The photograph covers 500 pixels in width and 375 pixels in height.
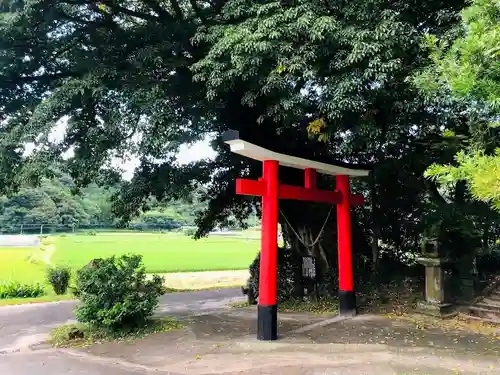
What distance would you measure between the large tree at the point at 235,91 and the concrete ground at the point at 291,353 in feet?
8.58

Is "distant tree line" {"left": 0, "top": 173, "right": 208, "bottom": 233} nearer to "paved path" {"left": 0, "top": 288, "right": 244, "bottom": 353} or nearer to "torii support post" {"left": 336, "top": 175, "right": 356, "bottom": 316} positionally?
"paved path" {"left": 0, "top": 288, "right": 244, "bottom": 353}

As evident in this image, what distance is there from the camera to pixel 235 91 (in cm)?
786

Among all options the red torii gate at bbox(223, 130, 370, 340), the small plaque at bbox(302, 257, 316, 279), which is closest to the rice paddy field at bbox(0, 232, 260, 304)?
the small plaque at bbox(302, 257, 316, 279)

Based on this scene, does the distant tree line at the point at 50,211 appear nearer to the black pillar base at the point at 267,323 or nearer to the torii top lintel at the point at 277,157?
the torii top lintel at the point at 277,157

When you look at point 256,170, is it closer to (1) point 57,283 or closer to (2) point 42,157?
(2) point 42,157

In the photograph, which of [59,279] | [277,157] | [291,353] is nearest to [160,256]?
[59,279]

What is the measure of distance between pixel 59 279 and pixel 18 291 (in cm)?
119

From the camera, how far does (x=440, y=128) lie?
7.00 metres

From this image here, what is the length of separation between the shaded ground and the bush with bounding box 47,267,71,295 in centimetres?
659

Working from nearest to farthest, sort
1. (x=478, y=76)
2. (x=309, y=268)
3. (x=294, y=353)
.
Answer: (x=478, y=76) < (x=294, y=353) < (x=309, y=268)

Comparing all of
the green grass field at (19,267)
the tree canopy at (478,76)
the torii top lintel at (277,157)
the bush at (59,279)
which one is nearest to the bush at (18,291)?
the bush at (59,279)

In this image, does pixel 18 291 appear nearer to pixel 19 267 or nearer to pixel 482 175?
pixel 19 267

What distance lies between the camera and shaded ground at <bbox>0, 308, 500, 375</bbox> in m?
4.86

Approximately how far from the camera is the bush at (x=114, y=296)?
6.49 metres
